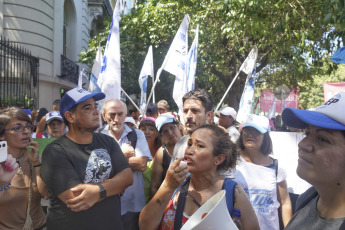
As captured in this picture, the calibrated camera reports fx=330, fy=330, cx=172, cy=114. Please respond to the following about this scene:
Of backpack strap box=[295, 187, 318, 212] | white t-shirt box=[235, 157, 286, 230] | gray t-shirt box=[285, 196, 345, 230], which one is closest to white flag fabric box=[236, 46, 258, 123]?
white t-shirt box=[235, 157, 286, 230]

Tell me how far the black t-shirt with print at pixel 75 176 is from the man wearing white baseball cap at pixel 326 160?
1.50m

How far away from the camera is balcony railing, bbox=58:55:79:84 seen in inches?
620

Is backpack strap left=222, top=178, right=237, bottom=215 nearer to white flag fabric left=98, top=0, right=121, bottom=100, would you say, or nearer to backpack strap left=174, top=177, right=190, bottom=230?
backpack strap left=174, top=177, right=190, bottom=230

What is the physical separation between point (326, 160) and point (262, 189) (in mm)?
1483

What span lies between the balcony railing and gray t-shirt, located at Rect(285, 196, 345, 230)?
48.8 feet

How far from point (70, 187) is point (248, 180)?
4.80 ft

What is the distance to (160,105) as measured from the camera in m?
6.90

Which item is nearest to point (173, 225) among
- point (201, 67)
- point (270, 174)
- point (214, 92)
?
point (270, 174)

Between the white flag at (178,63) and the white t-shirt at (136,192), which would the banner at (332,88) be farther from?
the white t-shirt at (136,192)

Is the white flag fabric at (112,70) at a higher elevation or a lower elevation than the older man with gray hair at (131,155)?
higher

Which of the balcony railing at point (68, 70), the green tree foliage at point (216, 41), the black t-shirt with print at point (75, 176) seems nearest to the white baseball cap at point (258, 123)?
the black t-shirt with print at point (75, 176)

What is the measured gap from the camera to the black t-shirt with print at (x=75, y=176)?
237 cm

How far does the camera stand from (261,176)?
2.87 metres

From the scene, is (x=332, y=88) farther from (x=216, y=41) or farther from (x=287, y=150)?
(x=287, y=150)
